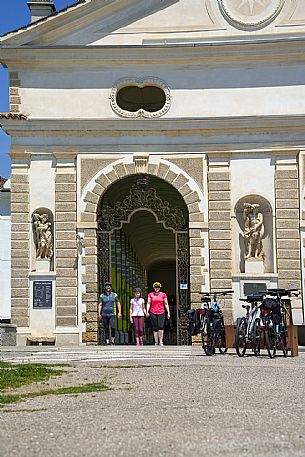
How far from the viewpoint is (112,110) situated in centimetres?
2430

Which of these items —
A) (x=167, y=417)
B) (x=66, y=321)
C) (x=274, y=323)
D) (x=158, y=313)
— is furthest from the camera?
(x=66, y=321)

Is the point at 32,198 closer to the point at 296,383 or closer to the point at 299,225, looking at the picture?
the point at 299,225

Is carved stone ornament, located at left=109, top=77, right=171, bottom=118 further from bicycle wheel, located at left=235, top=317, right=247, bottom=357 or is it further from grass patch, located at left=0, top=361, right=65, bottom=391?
grass patch, located at left=0, top=361, right=65, bottom=391

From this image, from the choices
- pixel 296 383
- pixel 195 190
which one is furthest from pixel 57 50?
pixel 296 383

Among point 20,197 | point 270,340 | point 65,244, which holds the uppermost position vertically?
point 20,197

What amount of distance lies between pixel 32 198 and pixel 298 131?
23.4ft

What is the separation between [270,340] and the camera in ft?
56.7

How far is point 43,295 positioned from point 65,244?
142cm

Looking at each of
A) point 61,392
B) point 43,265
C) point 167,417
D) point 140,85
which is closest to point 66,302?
point 43,265

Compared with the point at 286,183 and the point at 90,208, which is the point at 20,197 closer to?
the point at 90,208

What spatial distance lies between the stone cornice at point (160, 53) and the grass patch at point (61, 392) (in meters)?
13.9

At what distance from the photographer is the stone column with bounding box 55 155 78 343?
77.7 ft

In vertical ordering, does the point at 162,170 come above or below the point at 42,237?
above

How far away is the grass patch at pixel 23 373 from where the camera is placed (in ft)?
39.4
